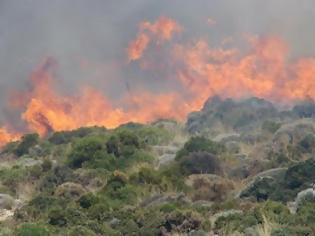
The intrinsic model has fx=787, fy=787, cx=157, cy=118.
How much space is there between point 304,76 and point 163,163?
26708 mm

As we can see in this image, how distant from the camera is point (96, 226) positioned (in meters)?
23.1

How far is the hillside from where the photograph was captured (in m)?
22.6

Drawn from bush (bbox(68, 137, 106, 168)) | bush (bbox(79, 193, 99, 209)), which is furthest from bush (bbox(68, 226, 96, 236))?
bush (bbox(68, 137, 106, 168))

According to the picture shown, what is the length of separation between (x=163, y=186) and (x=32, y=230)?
1218 cm

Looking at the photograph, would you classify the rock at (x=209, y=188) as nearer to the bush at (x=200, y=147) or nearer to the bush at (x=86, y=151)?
the bush at (x=200, y=147)

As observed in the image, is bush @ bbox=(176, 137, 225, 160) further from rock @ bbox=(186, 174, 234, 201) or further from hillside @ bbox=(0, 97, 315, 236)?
rock @ bbox=(186, 174, 234, 201)

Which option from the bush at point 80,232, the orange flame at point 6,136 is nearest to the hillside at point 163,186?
the bush at point 80,232

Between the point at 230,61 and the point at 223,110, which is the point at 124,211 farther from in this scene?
the point at 223,110

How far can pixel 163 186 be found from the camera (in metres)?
32.4

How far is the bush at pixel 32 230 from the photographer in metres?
20.7

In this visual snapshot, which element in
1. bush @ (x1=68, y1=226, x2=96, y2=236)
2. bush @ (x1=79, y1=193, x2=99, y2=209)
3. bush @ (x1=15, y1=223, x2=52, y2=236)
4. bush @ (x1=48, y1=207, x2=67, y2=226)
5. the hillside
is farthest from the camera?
bush @ (x1=79, y1=193, x2=99, y2=209)

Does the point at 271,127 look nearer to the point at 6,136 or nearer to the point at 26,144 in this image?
the point at 26,144

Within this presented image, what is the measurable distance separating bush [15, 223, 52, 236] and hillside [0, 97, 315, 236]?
38 millimetres

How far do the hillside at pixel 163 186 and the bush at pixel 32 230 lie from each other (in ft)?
0.13
